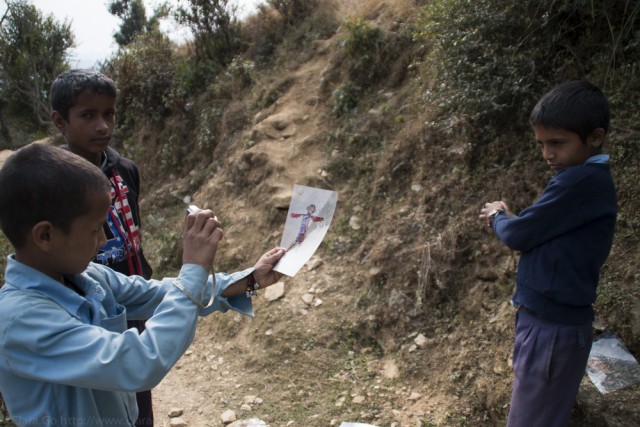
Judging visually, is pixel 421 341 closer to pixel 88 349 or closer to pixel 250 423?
A: pixel 250 423

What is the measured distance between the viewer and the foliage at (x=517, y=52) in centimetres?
377

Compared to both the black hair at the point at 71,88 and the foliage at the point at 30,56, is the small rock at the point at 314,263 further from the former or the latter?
the foliage at the point at 30,56

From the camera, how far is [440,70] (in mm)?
4270

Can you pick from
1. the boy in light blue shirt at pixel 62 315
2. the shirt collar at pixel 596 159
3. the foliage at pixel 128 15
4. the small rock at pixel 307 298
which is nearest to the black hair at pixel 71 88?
the boy in light blue shirt at pixel 62 315

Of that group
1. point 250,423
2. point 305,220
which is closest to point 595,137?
point 305,220

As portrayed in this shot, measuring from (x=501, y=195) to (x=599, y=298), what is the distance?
1029 millimetres

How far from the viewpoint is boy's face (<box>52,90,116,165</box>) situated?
2256 millimetres

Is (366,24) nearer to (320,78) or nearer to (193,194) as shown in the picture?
(320,78)

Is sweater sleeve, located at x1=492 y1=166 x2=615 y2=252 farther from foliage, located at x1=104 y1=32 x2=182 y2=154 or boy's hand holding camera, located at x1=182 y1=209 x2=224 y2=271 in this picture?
foliage, located at x1=104 y1=32 x2=182 y2=154

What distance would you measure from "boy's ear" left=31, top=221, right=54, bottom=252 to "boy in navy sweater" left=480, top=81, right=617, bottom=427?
5.38 feet

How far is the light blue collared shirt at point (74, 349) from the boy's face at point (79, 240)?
0.05m

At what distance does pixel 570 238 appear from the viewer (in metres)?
1.98

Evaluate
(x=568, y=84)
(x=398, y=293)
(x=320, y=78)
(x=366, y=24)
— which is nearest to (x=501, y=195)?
(x=398, y=293)

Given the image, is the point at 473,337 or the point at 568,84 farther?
the point at 473,337
